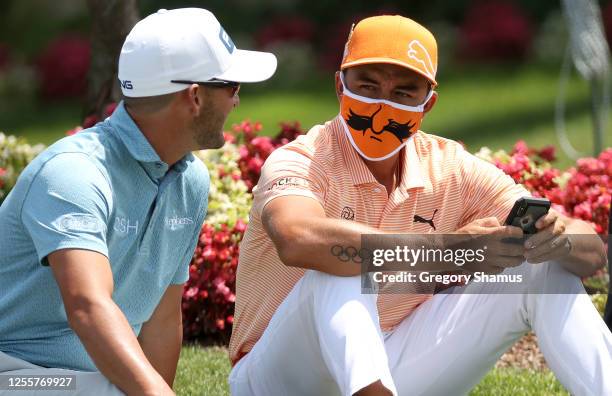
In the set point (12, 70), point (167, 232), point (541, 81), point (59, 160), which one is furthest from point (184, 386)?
point (12, 70)

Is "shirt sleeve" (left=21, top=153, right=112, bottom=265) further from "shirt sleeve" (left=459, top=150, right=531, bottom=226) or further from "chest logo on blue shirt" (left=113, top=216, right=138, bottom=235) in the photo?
"shirt sleeve" (left=459, top=150, right=531, bottom=226)

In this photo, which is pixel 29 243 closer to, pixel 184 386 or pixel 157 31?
pixel 157 31

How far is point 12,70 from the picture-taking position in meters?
14.3

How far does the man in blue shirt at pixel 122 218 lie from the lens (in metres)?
3.66

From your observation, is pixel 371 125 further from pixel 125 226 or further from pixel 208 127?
pixel 125 226

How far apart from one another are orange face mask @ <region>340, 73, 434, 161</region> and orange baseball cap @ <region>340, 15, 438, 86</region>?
136 mm

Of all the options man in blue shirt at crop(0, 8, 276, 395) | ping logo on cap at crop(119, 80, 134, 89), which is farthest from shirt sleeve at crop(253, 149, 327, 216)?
ping logo on cap at crop(119, 80, 134, 89)

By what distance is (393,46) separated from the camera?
15.0ft

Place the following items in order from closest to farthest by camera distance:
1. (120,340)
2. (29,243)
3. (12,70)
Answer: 1. (120,340)
2. (29,243)
3. (12,70)

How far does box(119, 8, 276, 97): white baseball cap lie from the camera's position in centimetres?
406

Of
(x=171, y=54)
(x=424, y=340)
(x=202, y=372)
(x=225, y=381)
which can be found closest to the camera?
(x=171, y=54)

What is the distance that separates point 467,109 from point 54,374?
913 centimetres

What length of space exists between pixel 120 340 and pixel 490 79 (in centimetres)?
1031

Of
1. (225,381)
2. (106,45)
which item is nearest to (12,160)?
(106,45)
